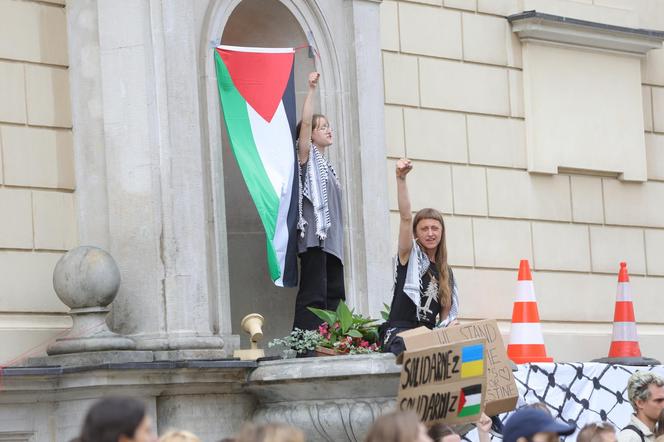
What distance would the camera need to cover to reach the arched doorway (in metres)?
13.5

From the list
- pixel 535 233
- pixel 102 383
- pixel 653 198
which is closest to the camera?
pixel 102 383

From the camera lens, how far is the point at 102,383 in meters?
11.2

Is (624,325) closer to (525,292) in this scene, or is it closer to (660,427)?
(525,292)

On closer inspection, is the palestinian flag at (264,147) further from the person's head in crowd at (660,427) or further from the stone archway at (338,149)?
the person's head in crowd at (660,427)

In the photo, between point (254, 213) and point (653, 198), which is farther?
point (653, 198)

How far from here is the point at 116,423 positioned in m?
7.16

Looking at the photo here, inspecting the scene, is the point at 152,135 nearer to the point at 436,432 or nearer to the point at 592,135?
the point at 436,432

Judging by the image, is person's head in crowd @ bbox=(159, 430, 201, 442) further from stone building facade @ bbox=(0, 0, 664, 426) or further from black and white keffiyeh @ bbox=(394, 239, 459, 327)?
black and white keffiyeh @ bbox=(394, 239, 459, 327)

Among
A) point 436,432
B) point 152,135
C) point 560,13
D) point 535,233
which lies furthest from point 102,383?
point 560,13

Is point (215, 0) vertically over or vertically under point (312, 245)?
over

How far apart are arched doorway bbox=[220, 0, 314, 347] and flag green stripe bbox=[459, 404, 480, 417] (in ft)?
10.5

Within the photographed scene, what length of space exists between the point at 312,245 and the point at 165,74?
1.66 metres

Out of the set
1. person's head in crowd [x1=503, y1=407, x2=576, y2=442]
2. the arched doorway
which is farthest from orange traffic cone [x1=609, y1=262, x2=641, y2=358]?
person's head in crowd [x1=503, y1=407, x2=576, y2=442]

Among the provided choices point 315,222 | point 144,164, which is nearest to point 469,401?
point 315,222
